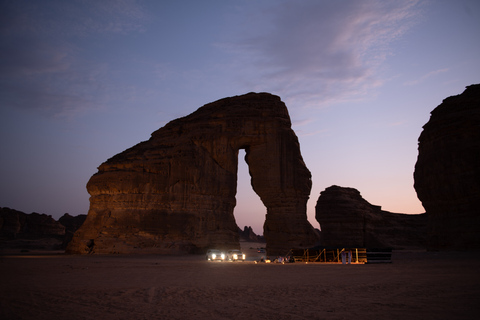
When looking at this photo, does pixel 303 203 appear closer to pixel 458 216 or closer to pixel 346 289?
pixel 458 216

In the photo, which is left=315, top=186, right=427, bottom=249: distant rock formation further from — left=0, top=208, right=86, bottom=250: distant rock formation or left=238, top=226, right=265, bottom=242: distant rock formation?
left=238, top=226, right=265, bottom=242: distant rock formation

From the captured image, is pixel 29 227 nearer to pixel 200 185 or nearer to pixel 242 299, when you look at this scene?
pixel 200 185

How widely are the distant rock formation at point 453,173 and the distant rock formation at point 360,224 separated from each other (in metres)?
20.2

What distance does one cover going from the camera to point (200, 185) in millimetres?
42469

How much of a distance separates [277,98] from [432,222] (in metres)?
22.6

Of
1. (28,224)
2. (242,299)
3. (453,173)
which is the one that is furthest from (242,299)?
(28,224)

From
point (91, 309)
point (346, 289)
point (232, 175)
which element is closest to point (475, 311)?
point (346, 289)

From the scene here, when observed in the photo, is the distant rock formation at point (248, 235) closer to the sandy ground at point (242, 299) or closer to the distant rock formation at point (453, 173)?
the distant rock formation at point (453, 173)

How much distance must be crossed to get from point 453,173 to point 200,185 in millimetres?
25847

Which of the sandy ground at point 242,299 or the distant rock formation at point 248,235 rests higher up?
the distant rock formation at point 248,235

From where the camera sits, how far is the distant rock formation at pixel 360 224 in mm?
63219

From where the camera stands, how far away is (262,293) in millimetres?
11688

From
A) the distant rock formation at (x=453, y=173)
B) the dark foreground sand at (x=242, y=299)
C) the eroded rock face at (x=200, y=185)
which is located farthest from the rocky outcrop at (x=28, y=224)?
the dark foreground sand at (x=242, y=299)

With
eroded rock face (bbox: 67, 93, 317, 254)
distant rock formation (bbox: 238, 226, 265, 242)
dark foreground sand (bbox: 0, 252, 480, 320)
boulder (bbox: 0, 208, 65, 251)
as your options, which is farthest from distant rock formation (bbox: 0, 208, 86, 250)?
dark foreground sand (bbox: 0, 252, 480, 320)
